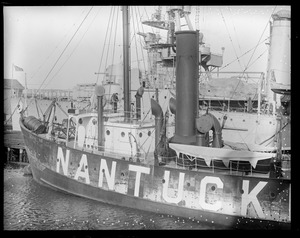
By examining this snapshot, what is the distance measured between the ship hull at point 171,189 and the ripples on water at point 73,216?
0.44 feet

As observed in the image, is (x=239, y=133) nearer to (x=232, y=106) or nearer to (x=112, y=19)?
(x=232, y=106)

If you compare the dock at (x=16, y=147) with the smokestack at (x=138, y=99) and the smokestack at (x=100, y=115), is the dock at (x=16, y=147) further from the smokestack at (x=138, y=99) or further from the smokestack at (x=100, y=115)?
the smokestack at (x=138, y=99)

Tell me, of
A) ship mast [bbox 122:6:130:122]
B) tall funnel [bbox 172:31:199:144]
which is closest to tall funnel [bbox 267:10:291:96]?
tall funnel [bbox 172:31:199:144]

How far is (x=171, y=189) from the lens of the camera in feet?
25.0

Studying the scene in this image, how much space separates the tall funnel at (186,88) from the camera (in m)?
7.66

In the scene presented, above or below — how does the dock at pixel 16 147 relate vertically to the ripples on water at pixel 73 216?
above

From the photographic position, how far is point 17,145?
39.9 feet

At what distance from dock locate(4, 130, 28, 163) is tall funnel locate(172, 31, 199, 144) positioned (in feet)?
17.3

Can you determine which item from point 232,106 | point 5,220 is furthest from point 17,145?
point 232,106

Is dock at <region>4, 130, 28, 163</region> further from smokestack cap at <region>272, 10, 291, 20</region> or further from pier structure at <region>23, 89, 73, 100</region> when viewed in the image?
smokestack cap at <region>272, 10, 291, 20</region>

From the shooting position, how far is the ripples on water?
7262 mm

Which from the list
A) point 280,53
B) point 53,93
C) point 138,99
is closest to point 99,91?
point 53,93

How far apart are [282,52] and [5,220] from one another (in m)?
6.04

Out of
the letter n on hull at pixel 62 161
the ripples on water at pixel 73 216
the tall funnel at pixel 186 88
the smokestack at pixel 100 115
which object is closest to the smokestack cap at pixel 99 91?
the smokestack at pixel 100 115
